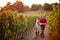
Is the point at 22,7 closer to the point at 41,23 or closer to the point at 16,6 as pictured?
the point at 16,6

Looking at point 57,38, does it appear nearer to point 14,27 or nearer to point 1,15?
point 14,27

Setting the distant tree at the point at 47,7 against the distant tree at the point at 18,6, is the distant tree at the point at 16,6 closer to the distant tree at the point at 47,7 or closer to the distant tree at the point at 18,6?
the distant tree at the point at 18,6

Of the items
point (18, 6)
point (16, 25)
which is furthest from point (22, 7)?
point (16, 25)

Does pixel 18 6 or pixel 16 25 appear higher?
pixel 18 6

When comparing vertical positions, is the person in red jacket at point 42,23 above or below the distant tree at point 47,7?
below

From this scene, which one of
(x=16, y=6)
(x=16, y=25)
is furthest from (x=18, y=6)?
(x=16, y=25)

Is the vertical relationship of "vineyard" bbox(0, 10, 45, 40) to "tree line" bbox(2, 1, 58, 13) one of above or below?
below

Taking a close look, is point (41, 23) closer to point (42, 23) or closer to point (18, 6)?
point (42, 23)

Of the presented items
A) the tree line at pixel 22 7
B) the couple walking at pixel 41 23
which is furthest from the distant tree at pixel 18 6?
the couple walking at pixel 41 23

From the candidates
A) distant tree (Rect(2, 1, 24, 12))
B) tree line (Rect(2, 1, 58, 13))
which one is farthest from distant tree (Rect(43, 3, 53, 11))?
distant tree (Rect(2, 1, 24, 12))

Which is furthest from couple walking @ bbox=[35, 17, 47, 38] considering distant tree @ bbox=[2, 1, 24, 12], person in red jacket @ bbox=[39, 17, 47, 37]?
distant tree @ bbox=[2, 1, 24, 12]

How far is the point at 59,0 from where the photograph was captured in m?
1.22

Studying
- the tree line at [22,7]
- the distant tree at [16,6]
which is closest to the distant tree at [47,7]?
the tree line at [22,7]

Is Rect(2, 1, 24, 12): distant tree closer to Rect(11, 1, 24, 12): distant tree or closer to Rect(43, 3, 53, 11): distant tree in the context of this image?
Rect(11, 1, 24, 12): distant tree
